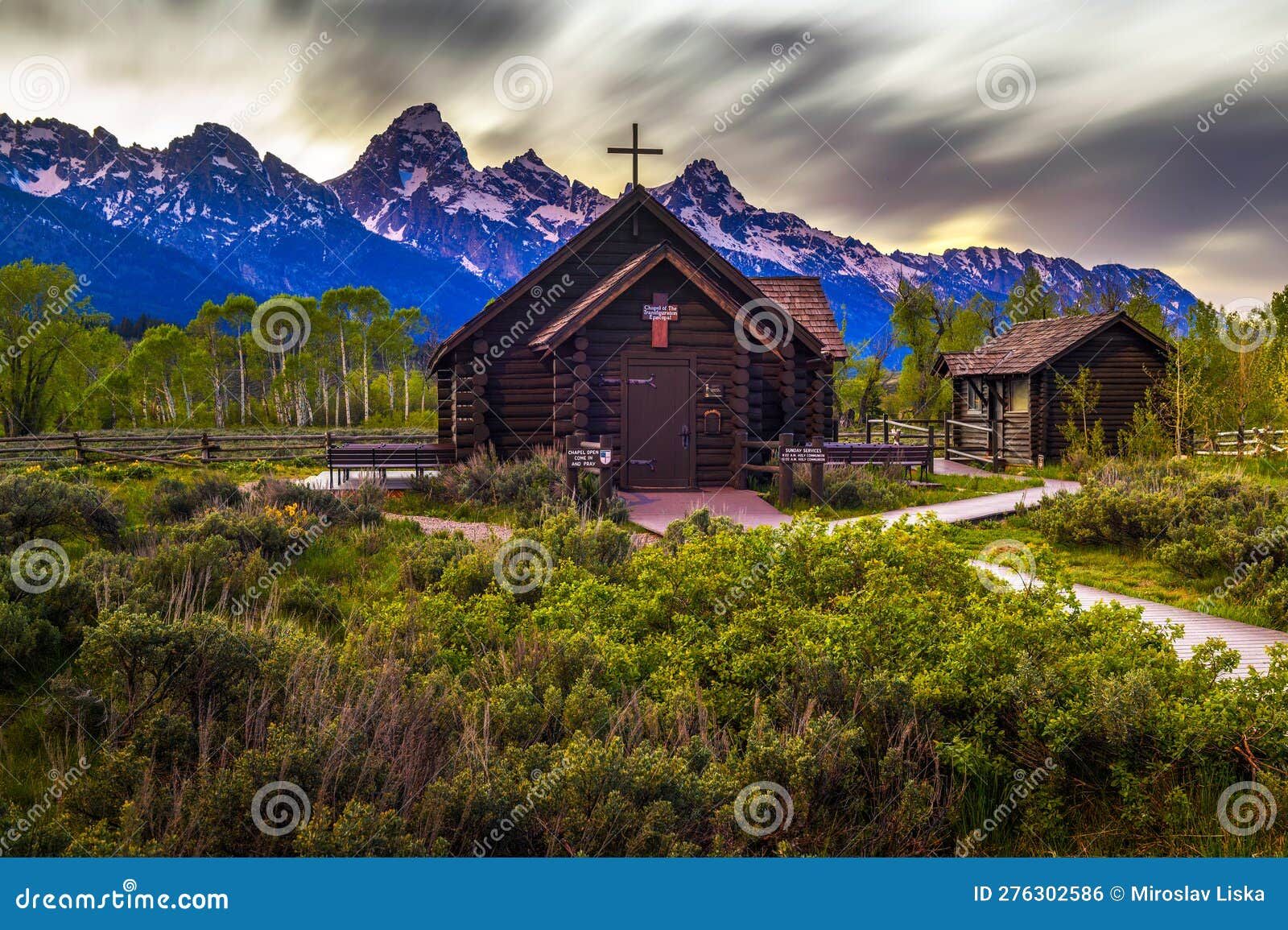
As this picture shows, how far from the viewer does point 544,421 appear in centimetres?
1934

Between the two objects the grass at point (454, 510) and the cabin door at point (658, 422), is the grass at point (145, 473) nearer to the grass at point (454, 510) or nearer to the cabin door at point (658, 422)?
the grass at point (454, 510)

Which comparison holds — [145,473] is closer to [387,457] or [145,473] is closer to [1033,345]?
[387,457]

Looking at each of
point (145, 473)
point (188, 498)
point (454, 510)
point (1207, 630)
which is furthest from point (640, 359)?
point (145, 473)

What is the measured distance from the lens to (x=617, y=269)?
19.3m

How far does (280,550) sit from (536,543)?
3.76 metres

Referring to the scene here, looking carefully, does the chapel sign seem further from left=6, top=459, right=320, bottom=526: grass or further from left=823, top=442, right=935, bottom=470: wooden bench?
left=6, top=459, right=320, bottom=526: grass

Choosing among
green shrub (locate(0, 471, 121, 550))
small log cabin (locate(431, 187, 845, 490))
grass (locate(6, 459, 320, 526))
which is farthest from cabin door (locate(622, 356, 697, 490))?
green shrub (locate(0, 471, 121, 550))

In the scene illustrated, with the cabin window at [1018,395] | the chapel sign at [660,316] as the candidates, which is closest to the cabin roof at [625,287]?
the chapel sign at [660,316]

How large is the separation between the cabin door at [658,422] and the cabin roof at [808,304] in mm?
3893

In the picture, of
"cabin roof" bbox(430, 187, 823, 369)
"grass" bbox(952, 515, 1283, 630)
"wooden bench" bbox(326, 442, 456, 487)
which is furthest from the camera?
"wooden bench" bbox(326, 442, 456, 487)

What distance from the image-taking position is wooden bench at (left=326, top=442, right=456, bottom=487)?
20.0 m

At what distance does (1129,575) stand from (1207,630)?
2990 millimetres

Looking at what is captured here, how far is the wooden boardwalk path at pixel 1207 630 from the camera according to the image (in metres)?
6.68

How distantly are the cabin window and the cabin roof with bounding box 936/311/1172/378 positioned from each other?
67 cm
